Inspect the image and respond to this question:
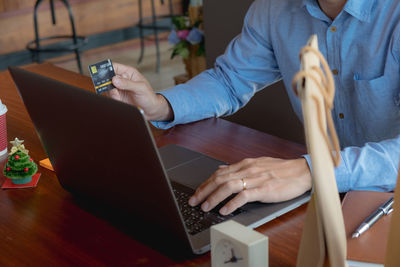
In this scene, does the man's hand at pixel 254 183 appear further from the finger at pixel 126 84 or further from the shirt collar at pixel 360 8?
the shirt collar at pixel 360 8

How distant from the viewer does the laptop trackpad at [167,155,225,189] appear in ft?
4.03

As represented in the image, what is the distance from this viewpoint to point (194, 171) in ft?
4.17

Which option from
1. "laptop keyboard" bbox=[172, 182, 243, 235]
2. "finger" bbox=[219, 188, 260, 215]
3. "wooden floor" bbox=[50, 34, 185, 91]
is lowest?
"wooden floor" bbox=[50, 34, 185, 91]

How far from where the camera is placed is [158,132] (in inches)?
60.7

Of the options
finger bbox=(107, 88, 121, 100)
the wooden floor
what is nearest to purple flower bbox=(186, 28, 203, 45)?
the wooden floor

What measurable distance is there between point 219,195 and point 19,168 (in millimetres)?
434

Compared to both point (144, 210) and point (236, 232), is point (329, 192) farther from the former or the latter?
point (144, 210)

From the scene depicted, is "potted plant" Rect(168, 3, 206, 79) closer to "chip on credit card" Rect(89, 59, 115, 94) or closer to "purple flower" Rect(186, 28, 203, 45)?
"purple flower" Rect(186, 28, 203, 45)

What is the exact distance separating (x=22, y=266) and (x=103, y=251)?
132 millimetres

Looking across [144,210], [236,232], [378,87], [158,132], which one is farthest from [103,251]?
[378,87]

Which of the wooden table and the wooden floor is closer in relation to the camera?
the wooden table

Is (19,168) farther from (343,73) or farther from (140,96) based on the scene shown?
(343,73)

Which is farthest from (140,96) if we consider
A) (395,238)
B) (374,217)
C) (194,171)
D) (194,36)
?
(194,36)

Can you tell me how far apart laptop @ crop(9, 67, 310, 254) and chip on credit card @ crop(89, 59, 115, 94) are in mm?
177
